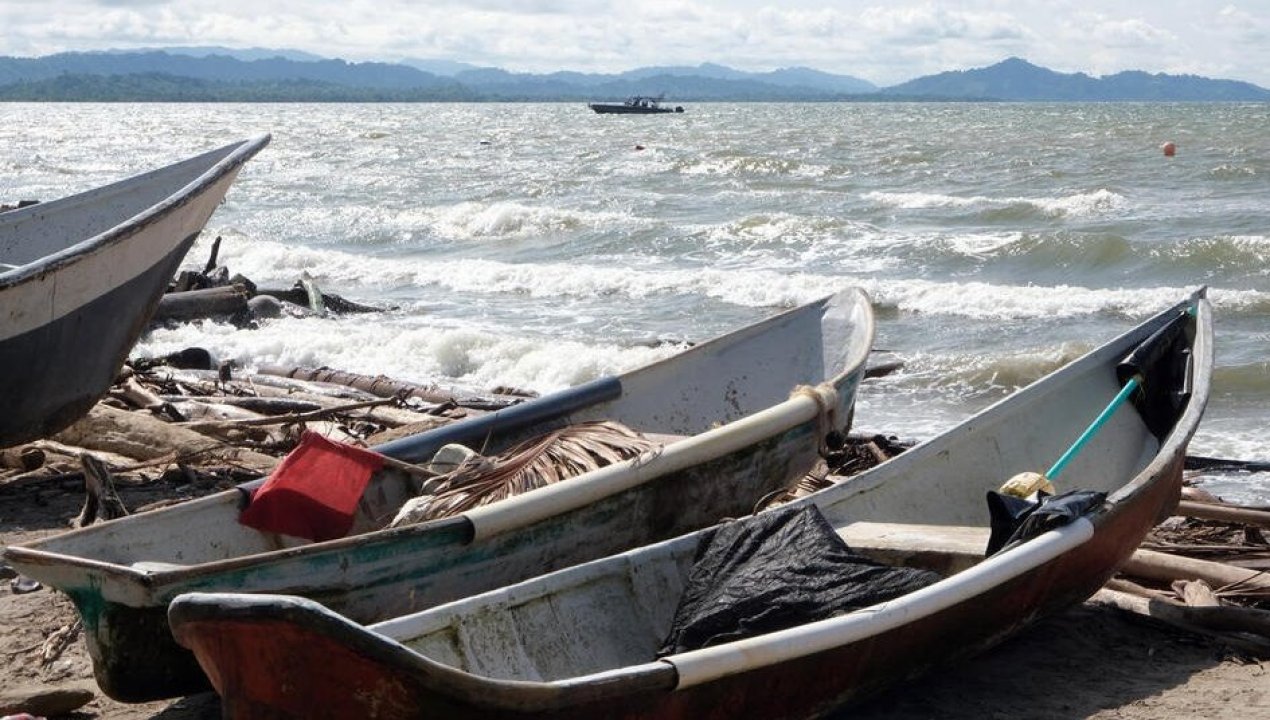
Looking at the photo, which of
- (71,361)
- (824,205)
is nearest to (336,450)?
(71,361)

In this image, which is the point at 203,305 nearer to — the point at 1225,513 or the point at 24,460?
the point at 24,460

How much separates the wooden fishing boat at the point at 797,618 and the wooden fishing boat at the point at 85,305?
3.87 m

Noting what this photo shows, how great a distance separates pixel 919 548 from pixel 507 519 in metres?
1.53

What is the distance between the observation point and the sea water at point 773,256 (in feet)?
46.8

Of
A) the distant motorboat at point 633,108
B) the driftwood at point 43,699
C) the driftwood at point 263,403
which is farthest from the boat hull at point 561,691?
the distant motorboat at point 633,108

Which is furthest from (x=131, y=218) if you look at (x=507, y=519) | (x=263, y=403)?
(x=507, y=519)

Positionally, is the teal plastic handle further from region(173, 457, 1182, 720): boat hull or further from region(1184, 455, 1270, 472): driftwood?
region(1184, 455, 1270, 472): driftwood

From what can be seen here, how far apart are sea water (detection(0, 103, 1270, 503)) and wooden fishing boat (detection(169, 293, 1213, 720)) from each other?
8.09ft

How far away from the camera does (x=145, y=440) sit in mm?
8555

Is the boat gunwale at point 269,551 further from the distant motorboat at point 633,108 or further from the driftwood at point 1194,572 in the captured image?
the distant motorboat at point 633,108

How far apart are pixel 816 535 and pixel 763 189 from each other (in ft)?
93.4

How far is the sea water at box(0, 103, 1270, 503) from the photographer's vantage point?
46.8ft

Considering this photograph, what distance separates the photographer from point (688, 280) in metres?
20.2

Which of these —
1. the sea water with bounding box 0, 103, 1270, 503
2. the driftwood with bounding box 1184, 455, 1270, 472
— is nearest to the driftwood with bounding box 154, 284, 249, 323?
the sea water with bounding box 0, 103, 1270, 503
